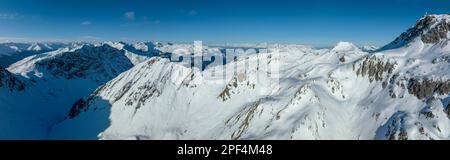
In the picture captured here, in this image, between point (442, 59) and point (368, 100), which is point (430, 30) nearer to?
point (442, 59)

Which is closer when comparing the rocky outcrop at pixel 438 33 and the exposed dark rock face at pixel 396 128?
the exposed dark rock face at pixel 396 128

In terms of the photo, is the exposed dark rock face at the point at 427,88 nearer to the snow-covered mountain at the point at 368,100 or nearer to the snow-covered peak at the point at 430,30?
the snow-covered mountain at the point at 368,100

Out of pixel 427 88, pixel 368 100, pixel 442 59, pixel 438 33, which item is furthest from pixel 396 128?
pixel 438 33

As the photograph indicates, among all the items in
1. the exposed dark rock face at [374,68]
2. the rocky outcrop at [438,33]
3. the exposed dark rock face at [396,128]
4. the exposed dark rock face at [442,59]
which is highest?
the rocky outcrop at [438,33]

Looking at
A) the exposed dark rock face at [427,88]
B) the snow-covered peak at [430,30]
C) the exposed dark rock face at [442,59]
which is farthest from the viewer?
the snow-covered peak at [430,30]

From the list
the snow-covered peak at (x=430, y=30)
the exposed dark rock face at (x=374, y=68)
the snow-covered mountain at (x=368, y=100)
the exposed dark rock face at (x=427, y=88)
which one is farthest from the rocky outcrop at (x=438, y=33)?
the exposed dark rock face at (x=427, y=88)
